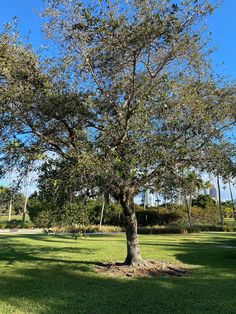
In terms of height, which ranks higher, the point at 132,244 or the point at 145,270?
the point at 132,244

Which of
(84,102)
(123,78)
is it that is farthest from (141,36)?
(84,102)

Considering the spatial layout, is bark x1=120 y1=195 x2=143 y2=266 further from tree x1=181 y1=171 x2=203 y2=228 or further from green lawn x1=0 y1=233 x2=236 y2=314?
tree x1=181 y1=171 x2=203 y2=228

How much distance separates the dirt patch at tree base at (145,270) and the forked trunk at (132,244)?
21cm

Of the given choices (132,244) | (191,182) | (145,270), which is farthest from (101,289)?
(191,182)

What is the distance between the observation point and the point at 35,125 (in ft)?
37.5

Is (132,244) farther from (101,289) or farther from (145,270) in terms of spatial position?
(101,289)

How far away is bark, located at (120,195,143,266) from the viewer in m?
12.6

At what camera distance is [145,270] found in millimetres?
12117

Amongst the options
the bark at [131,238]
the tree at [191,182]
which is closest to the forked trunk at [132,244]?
the bark at [131,238]

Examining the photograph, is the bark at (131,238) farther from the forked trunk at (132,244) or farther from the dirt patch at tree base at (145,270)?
the dirt patch at tree base at (145,270)

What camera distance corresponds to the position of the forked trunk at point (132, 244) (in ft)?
41.4

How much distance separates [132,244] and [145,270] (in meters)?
0.95

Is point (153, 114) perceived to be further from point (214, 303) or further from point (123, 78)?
point (214, 303)

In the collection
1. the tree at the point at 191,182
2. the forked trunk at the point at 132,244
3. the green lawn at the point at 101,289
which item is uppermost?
the tree at the point at 191,182
